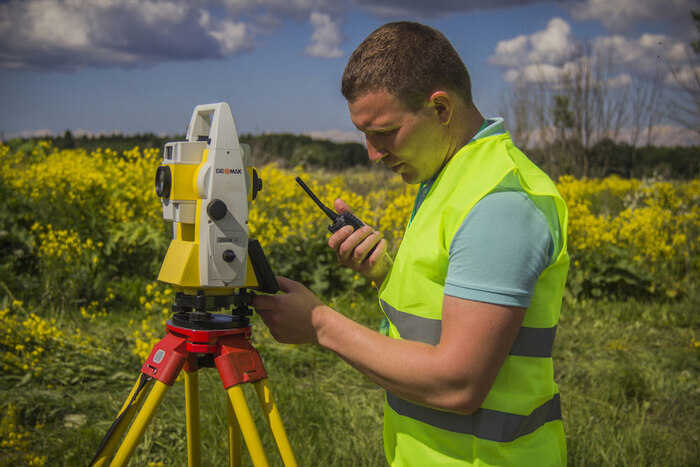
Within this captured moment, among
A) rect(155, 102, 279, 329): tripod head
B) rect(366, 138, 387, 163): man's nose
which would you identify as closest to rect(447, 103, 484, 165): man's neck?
rect(366, 138, 387, 163): man's nose

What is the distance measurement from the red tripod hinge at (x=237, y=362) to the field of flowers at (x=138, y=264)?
2.12m

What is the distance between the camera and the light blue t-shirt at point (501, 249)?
114 centimetres

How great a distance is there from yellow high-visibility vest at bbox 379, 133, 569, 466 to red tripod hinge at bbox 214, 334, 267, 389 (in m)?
0.45

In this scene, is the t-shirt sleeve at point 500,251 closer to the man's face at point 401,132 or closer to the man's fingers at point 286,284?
the man's face at point 401,132

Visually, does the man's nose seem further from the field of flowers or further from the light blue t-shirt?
Answer: the field of flowers

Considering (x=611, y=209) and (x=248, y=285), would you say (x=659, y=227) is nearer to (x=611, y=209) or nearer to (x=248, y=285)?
(x=611, y=209)

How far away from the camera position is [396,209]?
5.93m

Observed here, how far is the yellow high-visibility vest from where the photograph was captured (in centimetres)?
128

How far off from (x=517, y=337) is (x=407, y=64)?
2.14 feet

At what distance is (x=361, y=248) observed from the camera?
5.18ft

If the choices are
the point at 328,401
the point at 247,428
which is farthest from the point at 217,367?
the point at 328,401

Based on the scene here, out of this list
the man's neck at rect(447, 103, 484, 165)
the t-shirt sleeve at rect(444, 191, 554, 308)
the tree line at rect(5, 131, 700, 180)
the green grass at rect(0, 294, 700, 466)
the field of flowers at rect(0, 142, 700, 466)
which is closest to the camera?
the t-shirt sleeve at rect(444, 191, 554, 308)

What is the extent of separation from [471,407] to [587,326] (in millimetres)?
4572

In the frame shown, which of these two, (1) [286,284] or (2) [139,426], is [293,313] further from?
(2) [139,426]
